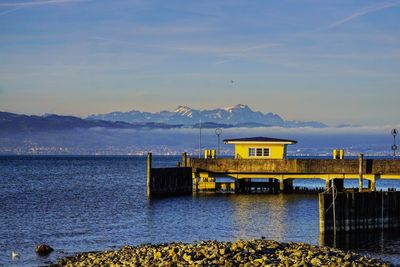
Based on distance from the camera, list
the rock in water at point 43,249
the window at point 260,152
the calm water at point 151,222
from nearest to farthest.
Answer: the rock in water at point 43,249 < the calm water at point 151,222 < the window at point 260,152


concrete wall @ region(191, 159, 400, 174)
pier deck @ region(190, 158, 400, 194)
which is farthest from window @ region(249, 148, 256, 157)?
concrete wall @ region(191, 159, 400, 174)

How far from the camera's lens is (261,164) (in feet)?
239

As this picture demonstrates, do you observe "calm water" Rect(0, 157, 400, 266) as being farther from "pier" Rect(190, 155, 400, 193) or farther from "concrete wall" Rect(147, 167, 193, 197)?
"pier" Rect(190, 155, 400, 193)

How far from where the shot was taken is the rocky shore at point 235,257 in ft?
99.4

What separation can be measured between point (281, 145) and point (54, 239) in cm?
3513

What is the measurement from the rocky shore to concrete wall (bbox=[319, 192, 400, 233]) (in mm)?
8390

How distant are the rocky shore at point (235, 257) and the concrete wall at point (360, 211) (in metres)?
8.39

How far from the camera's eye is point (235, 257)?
101 ft

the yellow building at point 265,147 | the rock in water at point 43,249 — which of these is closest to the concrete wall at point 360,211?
the rock in water at point 43,249

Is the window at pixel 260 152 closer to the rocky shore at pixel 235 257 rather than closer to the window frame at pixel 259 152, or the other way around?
the window frame at pixel 259 152

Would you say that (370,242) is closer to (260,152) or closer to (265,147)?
(265,147)

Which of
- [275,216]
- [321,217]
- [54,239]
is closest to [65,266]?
[54,239]

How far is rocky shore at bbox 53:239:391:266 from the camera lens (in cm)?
3030

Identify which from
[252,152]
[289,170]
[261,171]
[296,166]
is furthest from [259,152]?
[296,166]
